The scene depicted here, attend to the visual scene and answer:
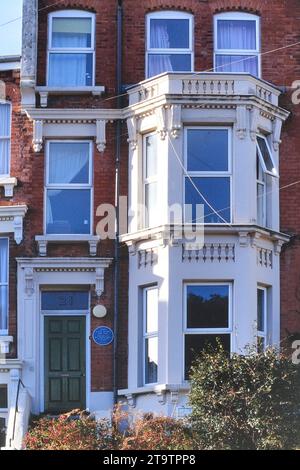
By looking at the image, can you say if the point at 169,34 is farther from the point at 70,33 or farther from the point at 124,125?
the point at 124,125

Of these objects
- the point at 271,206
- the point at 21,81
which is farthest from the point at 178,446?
the point at 21,81

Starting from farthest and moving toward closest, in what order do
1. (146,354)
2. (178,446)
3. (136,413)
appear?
(146,354) → (136,413) → (178,446)

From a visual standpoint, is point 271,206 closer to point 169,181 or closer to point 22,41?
point 169,181

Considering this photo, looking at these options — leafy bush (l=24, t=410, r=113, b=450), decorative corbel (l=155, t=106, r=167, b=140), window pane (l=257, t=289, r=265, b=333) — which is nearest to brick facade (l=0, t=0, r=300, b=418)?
window pane (l=257, t=289, r=265, b=333)

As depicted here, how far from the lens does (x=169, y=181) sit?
28.1 meters

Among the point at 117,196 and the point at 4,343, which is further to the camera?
the point at 117,196

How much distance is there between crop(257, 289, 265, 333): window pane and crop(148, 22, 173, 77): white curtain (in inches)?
186

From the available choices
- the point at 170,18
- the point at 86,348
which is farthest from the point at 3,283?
the point at 170,18

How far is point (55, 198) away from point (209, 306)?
12.3 ft

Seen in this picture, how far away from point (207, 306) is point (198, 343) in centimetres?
72

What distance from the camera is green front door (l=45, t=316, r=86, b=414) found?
2873 cm

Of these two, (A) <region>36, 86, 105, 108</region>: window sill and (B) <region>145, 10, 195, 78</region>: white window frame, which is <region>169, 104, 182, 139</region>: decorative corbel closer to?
(B) <region>145, 10, 195, 78</region>: white window frame

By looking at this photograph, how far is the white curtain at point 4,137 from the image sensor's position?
96.5 ft

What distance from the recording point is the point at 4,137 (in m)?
29.5
